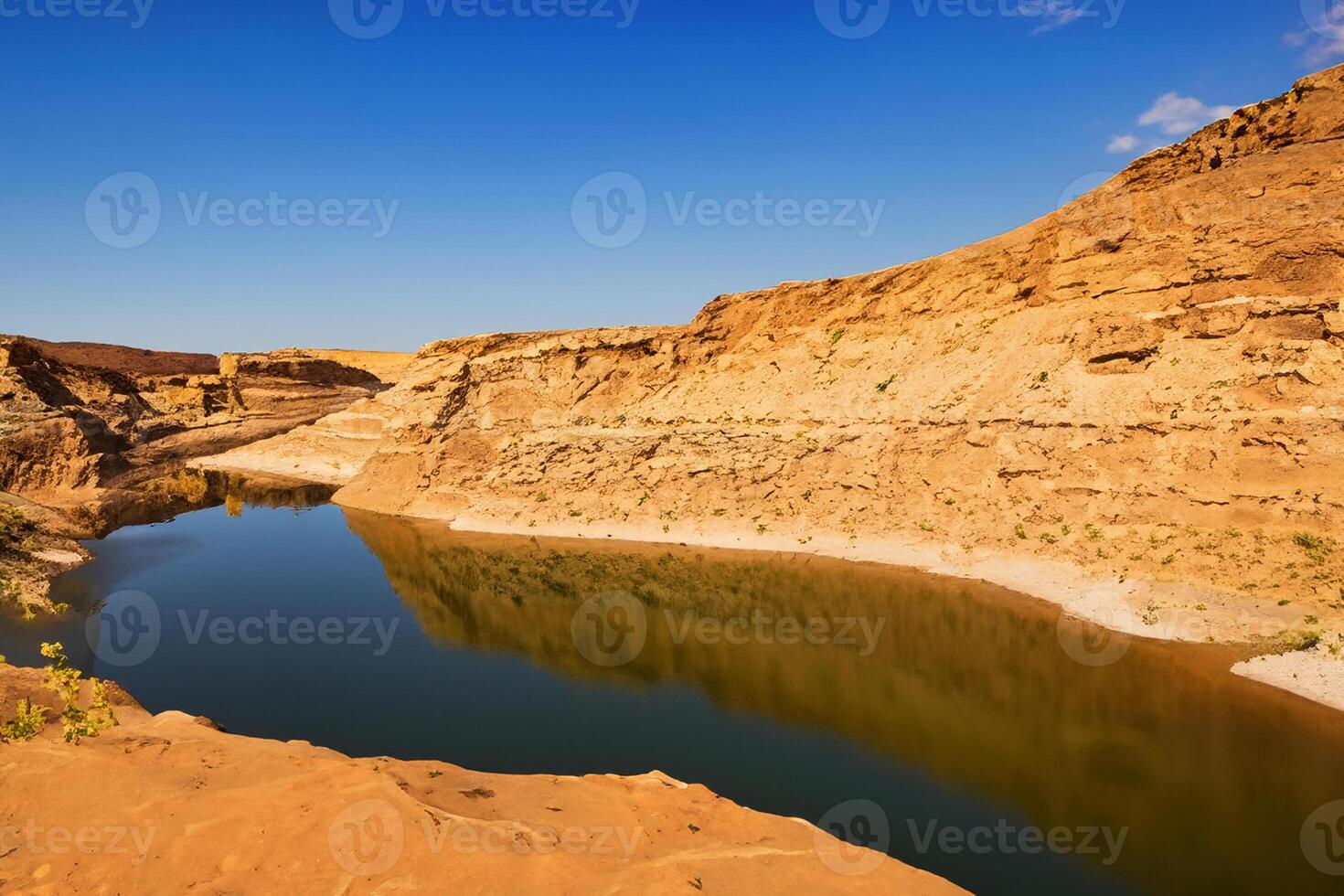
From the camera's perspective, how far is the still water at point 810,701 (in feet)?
37.8

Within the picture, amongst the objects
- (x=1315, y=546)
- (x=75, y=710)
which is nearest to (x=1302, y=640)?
(x=1315, y=546)

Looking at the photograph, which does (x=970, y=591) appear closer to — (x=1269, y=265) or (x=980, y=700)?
(x=980, y=700)

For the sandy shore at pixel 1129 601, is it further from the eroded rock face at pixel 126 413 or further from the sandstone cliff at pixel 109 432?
the eroded rock face at pixel 126 413

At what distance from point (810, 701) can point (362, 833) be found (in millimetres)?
10417

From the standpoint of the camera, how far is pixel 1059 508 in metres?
25.1

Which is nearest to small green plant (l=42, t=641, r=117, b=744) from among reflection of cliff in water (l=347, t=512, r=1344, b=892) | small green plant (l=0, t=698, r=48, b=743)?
small green plant (l=0, t=698, r=48, b=743)

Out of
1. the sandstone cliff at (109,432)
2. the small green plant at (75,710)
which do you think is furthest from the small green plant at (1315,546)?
the sandstone cliff at (109,432)

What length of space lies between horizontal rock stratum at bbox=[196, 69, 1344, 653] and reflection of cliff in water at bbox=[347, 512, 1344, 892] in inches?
133

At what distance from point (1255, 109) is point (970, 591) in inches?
754

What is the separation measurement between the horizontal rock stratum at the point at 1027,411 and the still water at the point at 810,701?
4.09 metres

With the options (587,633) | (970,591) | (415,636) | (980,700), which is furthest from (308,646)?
(970,591)

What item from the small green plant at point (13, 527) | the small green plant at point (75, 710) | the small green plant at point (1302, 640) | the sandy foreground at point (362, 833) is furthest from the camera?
the small green plant at point (13, 527)

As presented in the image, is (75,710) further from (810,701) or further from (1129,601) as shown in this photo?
(1129,601)

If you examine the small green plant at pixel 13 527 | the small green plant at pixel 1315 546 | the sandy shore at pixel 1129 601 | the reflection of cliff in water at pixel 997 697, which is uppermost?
the small green plant at pixel 1315 546
